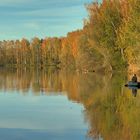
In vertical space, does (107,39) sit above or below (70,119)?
above

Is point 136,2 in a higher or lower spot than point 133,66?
higher

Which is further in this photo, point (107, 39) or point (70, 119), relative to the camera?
point (107, 39)

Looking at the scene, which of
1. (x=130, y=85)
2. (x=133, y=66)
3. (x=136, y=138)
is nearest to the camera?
(x=136, y=138)

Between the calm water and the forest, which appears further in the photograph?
the forest

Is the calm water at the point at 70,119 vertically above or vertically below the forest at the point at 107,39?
below

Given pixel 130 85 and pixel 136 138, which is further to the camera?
pixel 130 85

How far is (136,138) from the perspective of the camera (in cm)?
1486

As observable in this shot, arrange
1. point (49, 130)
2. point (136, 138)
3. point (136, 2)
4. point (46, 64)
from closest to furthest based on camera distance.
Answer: point (136, 138), point (49, 130), point (136, 2), point (46, 64)

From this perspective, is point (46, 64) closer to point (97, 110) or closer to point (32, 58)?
point (32, 58)

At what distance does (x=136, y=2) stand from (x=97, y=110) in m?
27.0

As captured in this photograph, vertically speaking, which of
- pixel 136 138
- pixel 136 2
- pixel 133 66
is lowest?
pixel 136 138

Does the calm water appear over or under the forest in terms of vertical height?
under

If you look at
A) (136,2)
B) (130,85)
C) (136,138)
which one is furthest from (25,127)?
A: (136,2)

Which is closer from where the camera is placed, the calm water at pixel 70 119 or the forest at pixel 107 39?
the calm water at pixel 70 119
